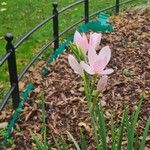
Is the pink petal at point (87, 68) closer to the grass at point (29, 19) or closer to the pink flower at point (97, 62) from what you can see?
the pink flower at point (97, 62)

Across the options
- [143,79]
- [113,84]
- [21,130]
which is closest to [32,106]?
[21,130]

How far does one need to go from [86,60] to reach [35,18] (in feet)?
24.1

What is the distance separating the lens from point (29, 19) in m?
8.98

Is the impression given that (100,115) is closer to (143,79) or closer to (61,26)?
(143,79)

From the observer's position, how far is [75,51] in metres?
1.83

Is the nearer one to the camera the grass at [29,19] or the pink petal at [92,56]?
the pink petal at [92,56]

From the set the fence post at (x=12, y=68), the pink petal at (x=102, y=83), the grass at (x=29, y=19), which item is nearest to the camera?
the pink petal at (x=102, y=83)

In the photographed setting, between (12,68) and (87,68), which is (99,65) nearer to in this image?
(87,68)

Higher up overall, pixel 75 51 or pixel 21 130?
pixel 75 51

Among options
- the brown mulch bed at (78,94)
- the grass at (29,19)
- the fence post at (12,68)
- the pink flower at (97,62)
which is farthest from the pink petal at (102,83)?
the grass at (29,19)

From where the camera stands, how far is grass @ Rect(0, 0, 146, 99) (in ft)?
23.7

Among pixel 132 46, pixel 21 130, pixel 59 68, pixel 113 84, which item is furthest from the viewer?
pixel 132 46

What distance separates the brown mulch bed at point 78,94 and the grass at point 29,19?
0.72 metres

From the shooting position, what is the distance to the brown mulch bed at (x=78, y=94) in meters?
4.67
